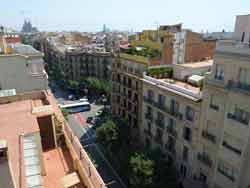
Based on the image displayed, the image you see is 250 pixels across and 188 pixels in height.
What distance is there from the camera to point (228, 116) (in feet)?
70.9

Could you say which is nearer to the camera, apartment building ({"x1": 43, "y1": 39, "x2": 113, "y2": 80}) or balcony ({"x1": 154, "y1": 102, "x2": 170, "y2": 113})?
balcony ({"x1": 154, "y1": 102, "x2": 170, "y2": 113})

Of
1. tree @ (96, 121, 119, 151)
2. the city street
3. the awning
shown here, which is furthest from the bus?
the awning

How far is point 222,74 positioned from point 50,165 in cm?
1906

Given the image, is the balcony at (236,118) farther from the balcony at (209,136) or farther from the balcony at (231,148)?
the balcony at (209,136)

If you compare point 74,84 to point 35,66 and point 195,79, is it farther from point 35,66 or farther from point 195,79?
point 195,79

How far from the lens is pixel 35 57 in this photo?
2680 cm

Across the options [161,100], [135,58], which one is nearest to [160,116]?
[161,100]

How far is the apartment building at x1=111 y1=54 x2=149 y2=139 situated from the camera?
36.7 metres

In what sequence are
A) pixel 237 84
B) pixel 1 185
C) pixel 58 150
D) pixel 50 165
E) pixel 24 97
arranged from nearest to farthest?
pixel 1 185, pixel 50 165, pixel 58 150, pixel 24 97, pixel 237 84

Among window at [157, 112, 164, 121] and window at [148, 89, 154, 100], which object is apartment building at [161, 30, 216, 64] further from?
window at [157, 112, 164, 121]

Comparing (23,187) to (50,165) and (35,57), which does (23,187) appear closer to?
(50,165)

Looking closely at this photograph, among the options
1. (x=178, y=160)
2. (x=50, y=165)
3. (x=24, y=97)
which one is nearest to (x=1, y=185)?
(x=50, y=165)

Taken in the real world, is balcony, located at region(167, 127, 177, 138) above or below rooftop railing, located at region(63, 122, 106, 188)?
below

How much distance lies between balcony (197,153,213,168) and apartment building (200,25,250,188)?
251 mm
